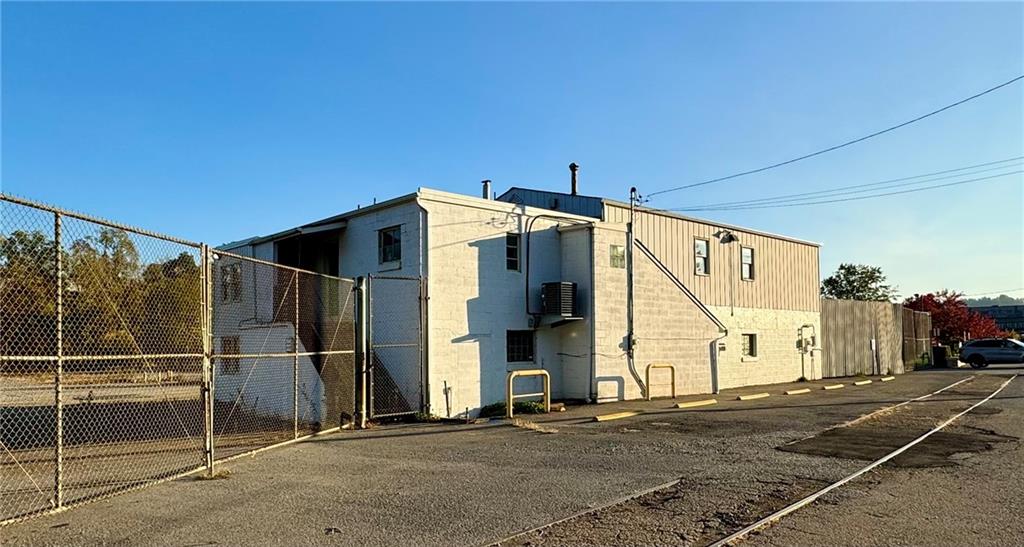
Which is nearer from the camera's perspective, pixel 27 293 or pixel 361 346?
pixel 27 293

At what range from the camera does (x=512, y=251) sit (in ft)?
58.5

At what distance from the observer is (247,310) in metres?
20.0

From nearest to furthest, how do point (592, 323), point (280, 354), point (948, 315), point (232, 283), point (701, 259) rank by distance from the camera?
point (280, 354) < point (592, 323) < point (232, 283) < point (701, 259) < point (948, 315)

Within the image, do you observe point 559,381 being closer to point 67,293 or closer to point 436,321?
point 436,321

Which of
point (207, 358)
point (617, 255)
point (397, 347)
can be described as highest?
point (617, 255)

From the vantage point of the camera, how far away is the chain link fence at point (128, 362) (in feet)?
22.7

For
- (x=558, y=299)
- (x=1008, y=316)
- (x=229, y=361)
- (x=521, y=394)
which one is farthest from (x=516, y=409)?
(x=1008, y=316)

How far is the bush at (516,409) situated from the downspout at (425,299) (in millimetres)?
1714

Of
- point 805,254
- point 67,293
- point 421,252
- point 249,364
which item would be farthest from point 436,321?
point 805,254

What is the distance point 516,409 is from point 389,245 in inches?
192

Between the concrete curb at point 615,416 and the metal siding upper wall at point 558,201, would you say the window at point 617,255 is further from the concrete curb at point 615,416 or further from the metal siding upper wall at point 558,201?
the concrete curb at point 615,416

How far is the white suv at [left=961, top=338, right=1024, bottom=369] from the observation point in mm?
37719

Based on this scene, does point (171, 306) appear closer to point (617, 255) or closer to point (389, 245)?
point (389, 245)

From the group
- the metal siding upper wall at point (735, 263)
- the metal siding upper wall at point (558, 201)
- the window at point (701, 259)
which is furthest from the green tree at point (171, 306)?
the window at point (701, 259)
